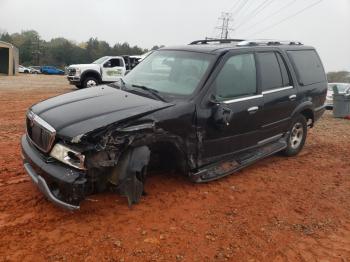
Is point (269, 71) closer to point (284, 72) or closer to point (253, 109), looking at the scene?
point (284, 72)

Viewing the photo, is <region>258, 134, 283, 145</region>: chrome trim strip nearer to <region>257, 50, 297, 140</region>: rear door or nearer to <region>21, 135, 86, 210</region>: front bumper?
<region>257, 50, 297, 140</region>: rear door

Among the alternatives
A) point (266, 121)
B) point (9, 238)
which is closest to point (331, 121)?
point (266, 121)

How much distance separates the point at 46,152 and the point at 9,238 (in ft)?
2.83

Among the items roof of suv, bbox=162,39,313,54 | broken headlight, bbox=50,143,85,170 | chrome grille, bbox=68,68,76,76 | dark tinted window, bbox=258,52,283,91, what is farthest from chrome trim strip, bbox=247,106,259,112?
chrome grille, bbox=68,68,76,76

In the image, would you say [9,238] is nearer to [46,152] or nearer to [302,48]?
[46,152]

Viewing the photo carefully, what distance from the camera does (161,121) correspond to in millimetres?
4020

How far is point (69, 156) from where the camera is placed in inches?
139

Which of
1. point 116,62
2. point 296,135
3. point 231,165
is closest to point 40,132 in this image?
point 231,165

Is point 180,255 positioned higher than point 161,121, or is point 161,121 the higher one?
point 161,121

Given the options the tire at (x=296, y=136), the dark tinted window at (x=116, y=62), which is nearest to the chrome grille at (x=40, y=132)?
the tire at (x=296, y=136)

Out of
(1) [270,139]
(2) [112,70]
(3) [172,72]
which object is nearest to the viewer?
(3) [172,72]

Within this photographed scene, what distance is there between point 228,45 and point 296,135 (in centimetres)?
225

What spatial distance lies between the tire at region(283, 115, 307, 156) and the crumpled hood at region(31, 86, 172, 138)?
9.63 feet

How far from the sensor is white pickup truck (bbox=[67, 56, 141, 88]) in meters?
17.3
